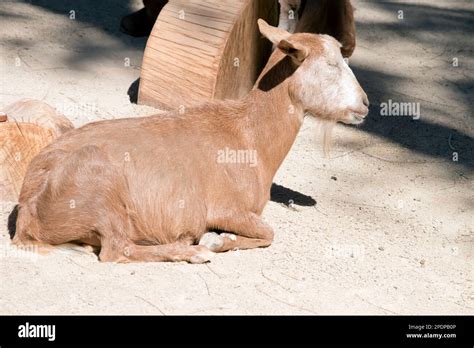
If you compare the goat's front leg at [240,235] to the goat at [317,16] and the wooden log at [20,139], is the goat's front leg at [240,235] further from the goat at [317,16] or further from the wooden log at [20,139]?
the goat at [317,16]

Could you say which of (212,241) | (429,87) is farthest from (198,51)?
(429,87)

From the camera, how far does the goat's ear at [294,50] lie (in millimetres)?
6117

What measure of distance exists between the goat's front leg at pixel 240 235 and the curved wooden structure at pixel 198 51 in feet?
6.14

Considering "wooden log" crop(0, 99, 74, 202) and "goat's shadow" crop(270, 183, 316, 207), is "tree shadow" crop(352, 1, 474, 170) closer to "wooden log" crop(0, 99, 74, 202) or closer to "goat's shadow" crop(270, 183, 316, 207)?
"goat's shadow" crop(270, 183, 316, 207)

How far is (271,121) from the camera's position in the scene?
6.42 meters

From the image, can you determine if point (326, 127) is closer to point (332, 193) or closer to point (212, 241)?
point (332, 193)

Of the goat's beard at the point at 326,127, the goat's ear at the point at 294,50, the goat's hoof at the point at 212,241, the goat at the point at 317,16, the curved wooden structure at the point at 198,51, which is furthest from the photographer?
the goat at the point at 317,16

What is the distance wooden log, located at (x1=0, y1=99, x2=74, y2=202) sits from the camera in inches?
254

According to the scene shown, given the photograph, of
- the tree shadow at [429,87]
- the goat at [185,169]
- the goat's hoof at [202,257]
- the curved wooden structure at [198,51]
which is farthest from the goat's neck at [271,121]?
the tree shadow at [429,87]

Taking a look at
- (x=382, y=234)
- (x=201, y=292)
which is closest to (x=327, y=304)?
(x=201, y=292)

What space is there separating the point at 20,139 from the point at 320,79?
211cm

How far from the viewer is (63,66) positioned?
888 centimetres

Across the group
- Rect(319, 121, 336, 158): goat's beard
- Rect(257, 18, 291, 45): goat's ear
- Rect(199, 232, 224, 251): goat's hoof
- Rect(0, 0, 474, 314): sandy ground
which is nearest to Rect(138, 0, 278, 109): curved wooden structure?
Rect(0, 0, 474, 314): sandy ground

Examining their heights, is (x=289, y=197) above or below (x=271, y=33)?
below
